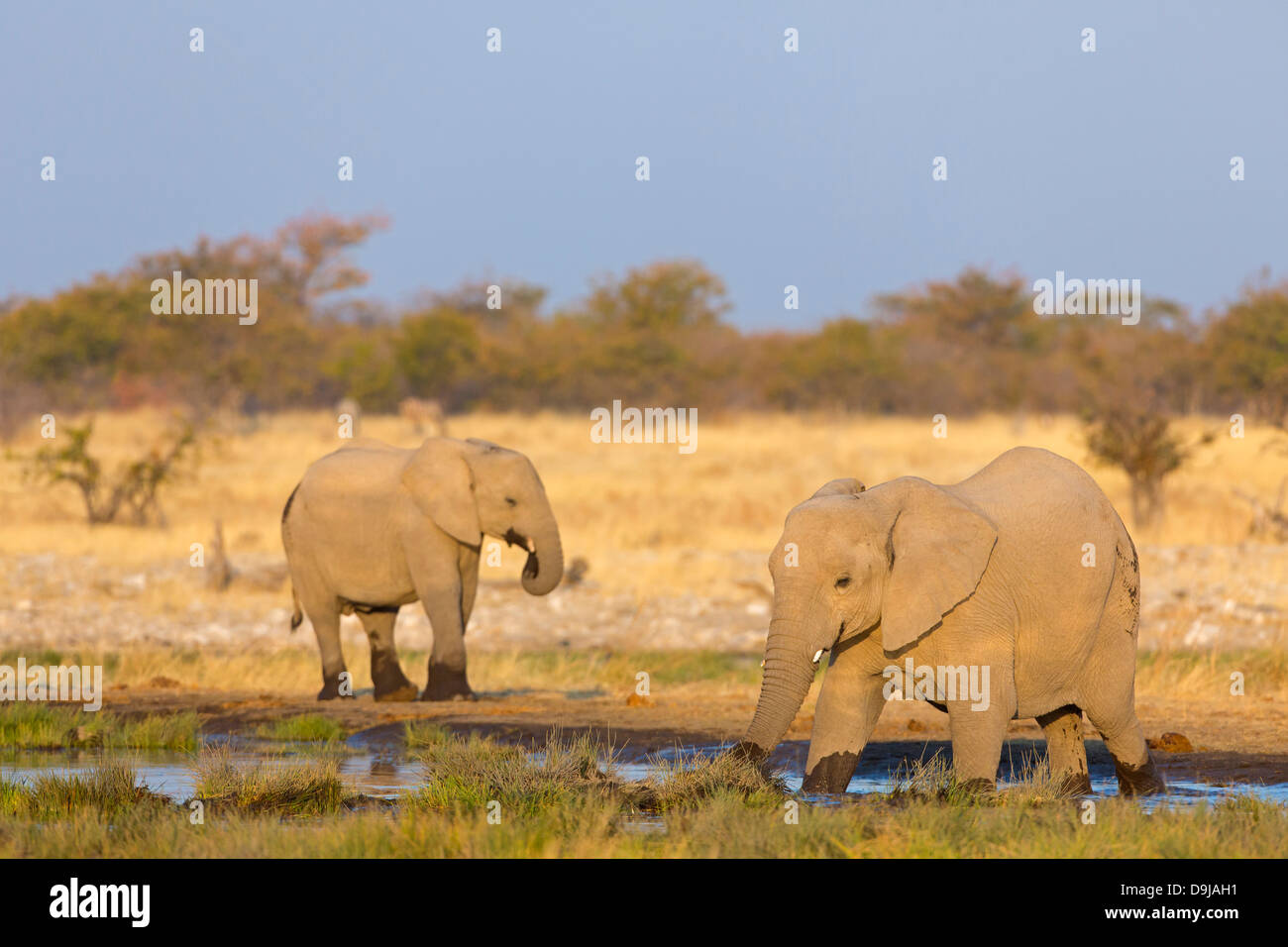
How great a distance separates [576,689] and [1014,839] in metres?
9.43

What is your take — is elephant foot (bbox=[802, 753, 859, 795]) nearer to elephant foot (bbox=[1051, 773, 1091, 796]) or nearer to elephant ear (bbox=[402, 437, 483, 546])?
elephant foot (bbox=[1051, 773, 1091, 796])

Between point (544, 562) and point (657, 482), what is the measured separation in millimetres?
17811

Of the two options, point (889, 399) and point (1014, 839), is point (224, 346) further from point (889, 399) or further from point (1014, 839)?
point (1014, 839)

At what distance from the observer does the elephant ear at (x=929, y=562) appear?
961cm

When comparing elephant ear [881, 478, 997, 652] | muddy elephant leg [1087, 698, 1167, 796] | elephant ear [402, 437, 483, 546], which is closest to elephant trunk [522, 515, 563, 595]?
elephant ear [402, 437, 483, 546]

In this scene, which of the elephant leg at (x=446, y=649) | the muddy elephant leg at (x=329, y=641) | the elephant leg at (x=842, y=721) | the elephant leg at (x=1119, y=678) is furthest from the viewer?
the muddy elephant leg at (x=329, y=641)

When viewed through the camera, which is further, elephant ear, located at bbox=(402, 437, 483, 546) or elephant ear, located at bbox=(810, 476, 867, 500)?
elephant ear, located at bbox=(402, 437, 483, 546)

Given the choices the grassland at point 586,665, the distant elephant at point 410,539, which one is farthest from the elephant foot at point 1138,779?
the distant elephant at point 410,539

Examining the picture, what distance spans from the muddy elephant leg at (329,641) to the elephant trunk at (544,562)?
1942 millimetres

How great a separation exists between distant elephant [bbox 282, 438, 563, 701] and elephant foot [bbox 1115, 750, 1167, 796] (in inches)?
249

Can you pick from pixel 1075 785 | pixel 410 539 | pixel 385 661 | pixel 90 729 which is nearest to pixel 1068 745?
pixel 1075 785

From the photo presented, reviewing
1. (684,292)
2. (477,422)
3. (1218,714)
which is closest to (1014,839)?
(1218,714)

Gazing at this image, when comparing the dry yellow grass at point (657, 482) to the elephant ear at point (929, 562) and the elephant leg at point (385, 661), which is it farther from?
the elephant ear at point (929, 562)

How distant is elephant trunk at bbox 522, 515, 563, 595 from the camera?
1612 cm
